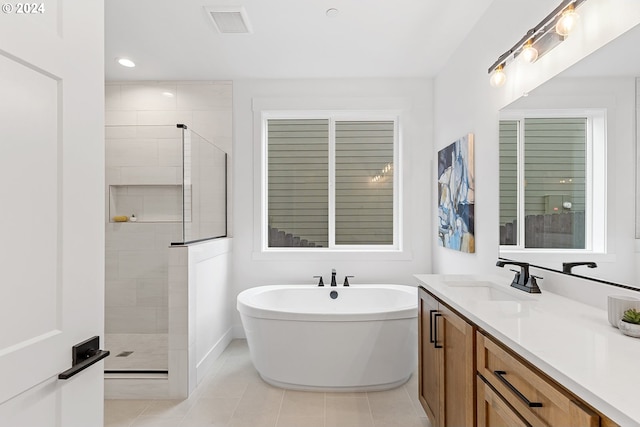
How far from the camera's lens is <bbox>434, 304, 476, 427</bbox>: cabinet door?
147cm

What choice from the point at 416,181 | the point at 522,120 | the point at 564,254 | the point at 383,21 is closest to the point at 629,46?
the point at 522,120

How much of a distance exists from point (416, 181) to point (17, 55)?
3.40 meters

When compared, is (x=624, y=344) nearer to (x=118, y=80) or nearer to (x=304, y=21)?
(x=304, y=21)

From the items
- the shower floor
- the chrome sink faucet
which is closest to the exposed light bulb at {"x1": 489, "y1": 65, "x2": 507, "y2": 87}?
the chrome sink faucet

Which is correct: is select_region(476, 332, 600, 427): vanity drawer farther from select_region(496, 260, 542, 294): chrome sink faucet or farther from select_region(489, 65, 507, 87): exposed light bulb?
select_region(489, 65, 507, 87): exposed light bulb

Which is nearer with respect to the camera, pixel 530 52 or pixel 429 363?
pixel 530 52

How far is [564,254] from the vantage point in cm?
172

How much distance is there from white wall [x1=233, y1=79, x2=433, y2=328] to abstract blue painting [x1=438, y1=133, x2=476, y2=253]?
0.32 meters

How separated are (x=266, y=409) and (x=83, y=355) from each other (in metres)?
1.69

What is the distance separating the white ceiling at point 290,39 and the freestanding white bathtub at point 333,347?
2.09 m

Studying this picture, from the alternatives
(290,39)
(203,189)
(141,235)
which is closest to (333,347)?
(203,189)

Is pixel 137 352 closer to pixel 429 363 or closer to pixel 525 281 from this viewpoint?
pixel 429 363

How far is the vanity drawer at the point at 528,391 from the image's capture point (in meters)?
0.87

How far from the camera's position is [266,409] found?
239 cm
